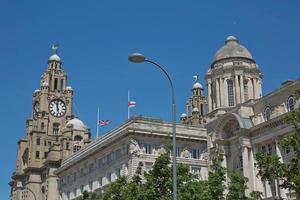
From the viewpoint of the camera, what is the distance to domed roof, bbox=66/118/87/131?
12388cm

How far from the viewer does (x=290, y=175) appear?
31.8 metres

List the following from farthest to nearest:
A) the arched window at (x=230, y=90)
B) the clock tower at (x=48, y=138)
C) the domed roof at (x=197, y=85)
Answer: the domed roof at (x=197, y=85) < the clock tower at (x=48, y=138) < the arched window at (x=230, y=90)

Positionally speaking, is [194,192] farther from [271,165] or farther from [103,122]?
[103,122]

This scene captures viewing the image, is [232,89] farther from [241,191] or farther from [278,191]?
[241,191]

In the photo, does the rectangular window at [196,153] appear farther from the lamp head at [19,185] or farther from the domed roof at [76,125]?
the lamp head at [19,185]

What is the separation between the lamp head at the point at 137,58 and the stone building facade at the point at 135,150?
147 feet

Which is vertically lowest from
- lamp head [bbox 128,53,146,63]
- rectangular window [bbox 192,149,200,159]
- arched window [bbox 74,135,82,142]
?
lamp head [bbox 128,53,146,63]

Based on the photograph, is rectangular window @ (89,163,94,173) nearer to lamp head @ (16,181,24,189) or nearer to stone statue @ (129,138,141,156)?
stone statue @ (129,138,141,156)

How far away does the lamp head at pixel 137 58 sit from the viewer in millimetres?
26953

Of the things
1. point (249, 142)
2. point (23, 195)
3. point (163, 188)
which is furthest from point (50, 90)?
point (163, 188)

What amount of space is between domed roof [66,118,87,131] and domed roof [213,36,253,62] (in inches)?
1823

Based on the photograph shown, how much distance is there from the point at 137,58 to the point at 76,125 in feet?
326

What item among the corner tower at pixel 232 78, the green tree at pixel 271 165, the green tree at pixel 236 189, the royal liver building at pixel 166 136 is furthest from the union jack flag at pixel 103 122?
the green tree at pixel 271 165

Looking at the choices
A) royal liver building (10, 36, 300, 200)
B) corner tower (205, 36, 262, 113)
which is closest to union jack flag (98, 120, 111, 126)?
royal liver building (10, 36, 300, 200)
